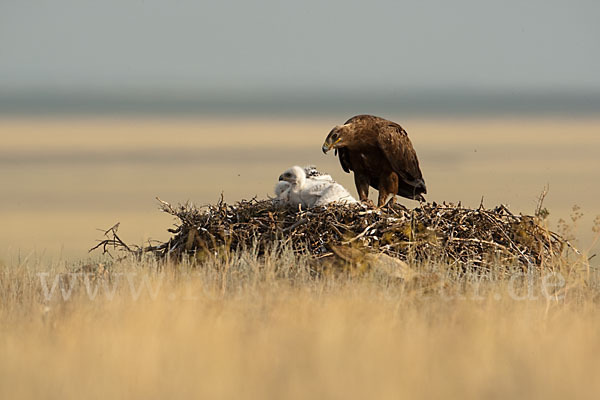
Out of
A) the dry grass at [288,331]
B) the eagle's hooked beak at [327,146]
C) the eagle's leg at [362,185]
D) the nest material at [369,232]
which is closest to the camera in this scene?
the dry grass at [288,331]

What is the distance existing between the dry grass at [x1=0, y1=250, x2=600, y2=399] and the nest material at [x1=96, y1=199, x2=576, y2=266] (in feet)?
1.01

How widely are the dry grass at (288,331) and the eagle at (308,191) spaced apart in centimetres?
79

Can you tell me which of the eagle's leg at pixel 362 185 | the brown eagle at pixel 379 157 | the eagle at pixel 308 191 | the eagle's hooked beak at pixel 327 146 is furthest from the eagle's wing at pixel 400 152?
the eagle at pixel 308 191

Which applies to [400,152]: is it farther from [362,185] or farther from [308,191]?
[308,191]

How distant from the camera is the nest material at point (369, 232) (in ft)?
37.2

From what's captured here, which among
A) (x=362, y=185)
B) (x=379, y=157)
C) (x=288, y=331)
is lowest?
(x=288, y=331)

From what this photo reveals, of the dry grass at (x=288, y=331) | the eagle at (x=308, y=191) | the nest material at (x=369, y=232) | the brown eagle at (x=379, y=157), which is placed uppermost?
the brown eagle at (x=379, y=157)

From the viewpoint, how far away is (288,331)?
8141 millimetres

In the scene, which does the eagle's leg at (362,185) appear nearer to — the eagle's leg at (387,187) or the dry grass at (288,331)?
the eagle's leg at (387,187)

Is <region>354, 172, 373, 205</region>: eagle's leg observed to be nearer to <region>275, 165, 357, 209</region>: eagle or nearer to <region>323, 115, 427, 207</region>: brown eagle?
<region>323, 115, 427, 207</region>: brown eagle

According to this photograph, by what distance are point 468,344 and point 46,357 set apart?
130 inches

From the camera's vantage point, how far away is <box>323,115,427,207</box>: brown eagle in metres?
12.9

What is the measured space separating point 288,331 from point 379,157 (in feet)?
17.4

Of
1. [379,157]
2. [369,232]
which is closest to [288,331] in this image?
A: [369,232]
